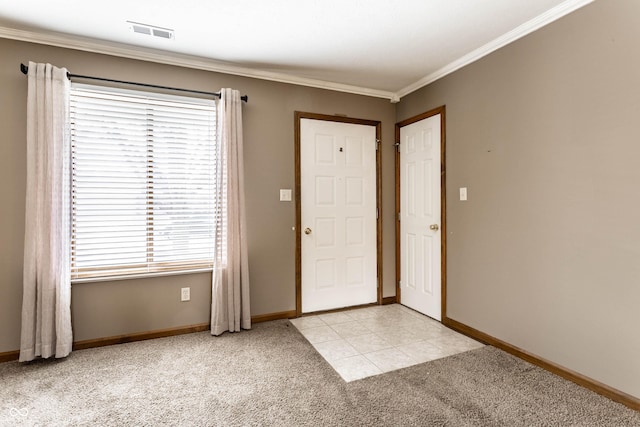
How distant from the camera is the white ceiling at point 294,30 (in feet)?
7.11

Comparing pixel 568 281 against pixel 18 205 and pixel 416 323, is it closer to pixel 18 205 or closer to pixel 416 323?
pixel 416 323

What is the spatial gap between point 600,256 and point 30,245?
376cm

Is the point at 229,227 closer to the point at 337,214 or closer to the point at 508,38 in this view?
the point at 337,214

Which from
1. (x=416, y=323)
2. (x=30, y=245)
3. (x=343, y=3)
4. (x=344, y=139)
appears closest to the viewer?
(x=343, y=3)

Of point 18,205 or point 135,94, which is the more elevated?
point 135,94

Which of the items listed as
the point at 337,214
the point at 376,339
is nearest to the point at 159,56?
the point at 337,214

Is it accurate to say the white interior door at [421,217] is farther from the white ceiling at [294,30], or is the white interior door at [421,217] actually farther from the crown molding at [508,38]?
the white ceiling at [294,30]

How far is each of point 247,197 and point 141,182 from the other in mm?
893

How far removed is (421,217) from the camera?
3479 millimetres

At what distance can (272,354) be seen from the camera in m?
2.55

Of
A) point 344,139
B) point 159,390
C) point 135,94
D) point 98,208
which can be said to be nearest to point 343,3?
point 344,139

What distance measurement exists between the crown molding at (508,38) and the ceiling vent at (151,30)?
2325 mm

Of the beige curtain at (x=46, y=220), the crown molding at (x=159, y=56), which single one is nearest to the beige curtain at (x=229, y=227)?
the crown molding at (x=159, y=56)

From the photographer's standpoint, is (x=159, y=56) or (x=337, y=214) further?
(x=337, y=214)
